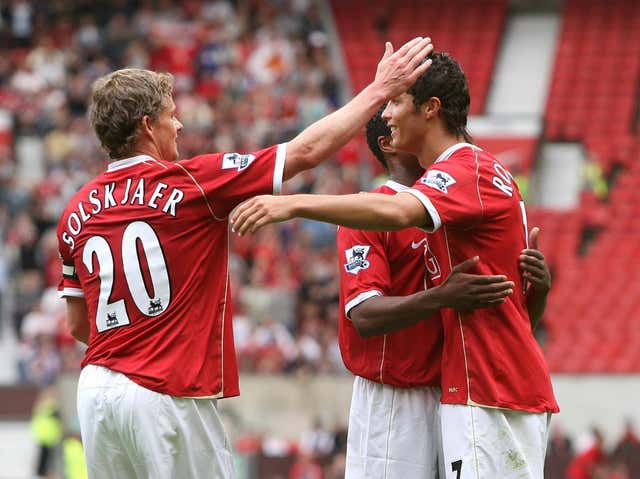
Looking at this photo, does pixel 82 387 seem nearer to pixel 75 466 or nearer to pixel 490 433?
pixel 490 433

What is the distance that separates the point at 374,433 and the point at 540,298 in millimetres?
951

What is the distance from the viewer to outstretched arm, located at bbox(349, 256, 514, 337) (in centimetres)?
496

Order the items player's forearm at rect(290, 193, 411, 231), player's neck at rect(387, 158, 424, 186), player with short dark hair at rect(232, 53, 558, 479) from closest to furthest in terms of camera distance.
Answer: player's forearm at rect(290, 193, 411, 231)
player with short dark hair at rect(232, 53, 558, 479)
player's neck at rect(387, 158, 424, 186)

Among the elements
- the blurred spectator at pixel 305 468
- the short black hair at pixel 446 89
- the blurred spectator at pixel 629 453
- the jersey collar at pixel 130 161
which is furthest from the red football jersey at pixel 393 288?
the blurred spectator at pixel 629 453

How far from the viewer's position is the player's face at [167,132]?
17.1 ft

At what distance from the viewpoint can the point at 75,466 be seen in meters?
13.6

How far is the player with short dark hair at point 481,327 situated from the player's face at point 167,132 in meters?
0.97

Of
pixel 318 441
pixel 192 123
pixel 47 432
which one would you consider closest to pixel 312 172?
pixel 192 123

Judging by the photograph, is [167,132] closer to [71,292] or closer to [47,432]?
[71,292]

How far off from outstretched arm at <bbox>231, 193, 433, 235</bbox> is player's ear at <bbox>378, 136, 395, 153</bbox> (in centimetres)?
97

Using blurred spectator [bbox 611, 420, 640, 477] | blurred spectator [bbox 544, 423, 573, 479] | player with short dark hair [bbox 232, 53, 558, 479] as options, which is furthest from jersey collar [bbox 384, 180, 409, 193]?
A: blurred spectator [bbox 611, 420, 640, 477]

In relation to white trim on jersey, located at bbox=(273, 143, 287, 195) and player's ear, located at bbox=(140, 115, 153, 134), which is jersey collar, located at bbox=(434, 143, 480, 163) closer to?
white trim on jersey, located at bbox=(273, 143, 287, 195)

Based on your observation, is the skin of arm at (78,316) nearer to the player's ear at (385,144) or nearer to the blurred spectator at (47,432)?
the player's ear at (385,144)

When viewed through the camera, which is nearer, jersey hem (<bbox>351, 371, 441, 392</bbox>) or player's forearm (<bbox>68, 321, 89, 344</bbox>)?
jersey hem (<bbox>351, 371, 441, 392</bbox>)
